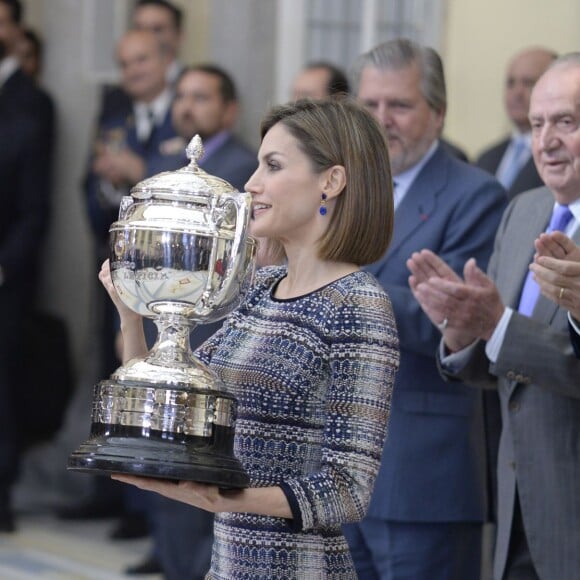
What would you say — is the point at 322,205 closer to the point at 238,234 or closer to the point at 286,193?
the point at 286,193

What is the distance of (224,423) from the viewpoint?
2.46 meters

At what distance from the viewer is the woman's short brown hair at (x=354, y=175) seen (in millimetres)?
2703

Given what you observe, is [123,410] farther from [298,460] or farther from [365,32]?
[365,32]

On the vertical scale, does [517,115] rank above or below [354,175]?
below

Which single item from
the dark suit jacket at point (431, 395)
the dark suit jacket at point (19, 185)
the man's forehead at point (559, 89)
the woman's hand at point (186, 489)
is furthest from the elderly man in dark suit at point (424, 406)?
the dark suit jacket at point (19, 185)

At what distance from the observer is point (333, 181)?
2.71 m

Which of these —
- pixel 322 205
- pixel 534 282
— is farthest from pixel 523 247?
pixel 322 205

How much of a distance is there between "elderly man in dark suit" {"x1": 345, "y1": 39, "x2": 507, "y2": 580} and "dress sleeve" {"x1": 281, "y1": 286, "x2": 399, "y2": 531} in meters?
1.03

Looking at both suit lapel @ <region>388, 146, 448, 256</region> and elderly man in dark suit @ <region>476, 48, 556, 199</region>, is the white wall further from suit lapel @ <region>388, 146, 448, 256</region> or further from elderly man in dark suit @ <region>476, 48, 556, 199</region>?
suit lapel @ <region>388, 146, 448, 256</region>

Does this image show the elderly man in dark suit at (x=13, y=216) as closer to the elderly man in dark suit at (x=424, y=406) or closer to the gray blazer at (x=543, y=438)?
the elderly man in dark suit at (x=424, y=406)

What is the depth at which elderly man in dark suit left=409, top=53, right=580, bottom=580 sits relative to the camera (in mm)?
3201

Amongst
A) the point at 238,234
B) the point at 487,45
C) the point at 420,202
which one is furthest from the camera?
the point at 487,45

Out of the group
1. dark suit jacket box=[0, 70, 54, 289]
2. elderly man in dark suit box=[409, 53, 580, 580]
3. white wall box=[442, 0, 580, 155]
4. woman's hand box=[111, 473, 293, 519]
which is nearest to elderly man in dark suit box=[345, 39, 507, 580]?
elderly man in dark suit box=[409, 53, 580, 580]

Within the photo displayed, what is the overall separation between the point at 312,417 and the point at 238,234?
38 centimetres
